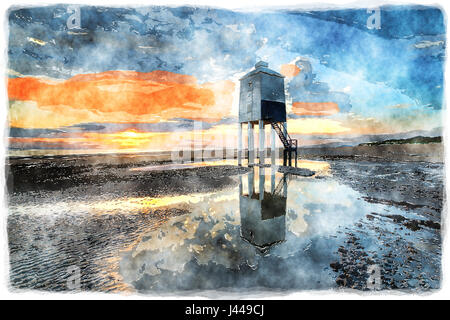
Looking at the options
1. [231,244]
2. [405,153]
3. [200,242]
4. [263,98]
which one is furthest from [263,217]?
[405,153]

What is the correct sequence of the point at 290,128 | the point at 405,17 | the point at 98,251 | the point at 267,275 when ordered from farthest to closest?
the point at 290,128, the point at 405,17, the point at 98,251, the point at 267,275

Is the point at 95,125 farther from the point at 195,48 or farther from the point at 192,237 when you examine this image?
the point at 192,237

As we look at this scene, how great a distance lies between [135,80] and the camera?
8.09m

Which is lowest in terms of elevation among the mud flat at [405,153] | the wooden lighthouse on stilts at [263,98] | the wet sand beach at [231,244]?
the wet sand beach at [231,244]

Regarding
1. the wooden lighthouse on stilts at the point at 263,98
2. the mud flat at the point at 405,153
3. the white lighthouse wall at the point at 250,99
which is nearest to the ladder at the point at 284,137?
the wooden lighthouse on stilts at the point at 263,98

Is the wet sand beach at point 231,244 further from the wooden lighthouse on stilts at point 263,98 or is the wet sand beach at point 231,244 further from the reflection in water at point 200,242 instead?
the wooden lighthouse on stilts at point 263,98

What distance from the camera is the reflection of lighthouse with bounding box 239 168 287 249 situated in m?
4.04

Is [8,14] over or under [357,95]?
over

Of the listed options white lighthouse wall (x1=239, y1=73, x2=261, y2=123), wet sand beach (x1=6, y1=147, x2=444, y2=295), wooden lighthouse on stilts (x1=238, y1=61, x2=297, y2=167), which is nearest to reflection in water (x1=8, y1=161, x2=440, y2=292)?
wet sand beach (x1=6, y1=147, x2=444, y2=295)

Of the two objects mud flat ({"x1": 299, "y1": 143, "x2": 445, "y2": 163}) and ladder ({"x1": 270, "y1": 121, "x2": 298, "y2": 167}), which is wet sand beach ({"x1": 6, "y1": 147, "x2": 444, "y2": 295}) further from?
ladder ({"x1": 270, "y1": 121, "x2": 298, "y2": 167})

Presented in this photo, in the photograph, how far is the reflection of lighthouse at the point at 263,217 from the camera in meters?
4.04

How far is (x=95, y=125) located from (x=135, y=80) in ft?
10.0

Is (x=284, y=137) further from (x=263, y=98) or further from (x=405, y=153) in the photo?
(x=405, y=153)

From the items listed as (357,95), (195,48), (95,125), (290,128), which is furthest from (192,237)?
(290,128)
